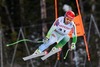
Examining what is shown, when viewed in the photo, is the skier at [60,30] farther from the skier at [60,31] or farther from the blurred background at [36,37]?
the blurred background at [36,37]

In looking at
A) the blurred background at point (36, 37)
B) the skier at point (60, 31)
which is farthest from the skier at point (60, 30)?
the blurred background at point (36, 37)

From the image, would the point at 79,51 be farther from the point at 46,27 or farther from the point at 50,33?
the point at 50,33

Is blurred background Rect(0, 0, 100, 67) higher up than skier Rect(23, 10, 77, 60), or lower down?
lower down

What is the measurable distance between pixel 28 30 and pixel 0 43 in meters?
1.25

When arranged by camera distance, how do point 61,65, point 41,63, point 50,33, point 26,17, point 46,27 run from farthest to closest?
point 26,17 < point 46,27 < point 41,63 < point 61,65 < point 50,33

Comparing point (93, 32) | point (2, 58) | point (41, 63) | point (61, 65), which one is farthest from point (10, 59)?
point (93, 32)

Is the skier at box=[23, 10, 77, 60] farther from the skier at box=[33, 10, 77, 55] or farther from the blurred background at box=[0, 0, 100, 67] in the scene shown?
the blurred background at box=[0, 0, 100, 67]

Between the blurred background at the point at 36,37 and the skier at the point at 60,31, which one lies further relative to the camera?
the blurred background at the point at 36,37

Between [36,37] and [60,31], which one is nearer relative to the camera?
[60,31]

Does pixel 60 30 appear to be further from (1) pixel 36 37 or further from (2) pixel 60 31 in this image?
(1) pixel 36 37

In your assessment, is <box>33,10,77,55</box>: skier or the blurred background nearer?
<box>33,10,77,55</box>: skier

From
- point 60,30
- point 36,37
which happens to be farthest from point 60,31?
point 36,37

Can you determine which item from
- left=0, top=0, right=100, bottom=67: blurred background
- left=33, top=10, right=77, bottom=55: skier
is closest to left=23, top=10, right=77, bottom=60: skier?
left=33, top=10, right=77, bottom=55: skier

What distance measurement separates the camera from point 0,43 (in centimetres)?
1267
